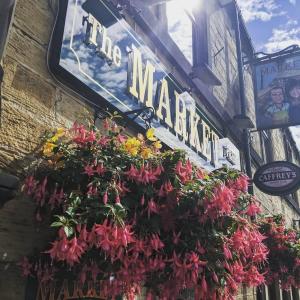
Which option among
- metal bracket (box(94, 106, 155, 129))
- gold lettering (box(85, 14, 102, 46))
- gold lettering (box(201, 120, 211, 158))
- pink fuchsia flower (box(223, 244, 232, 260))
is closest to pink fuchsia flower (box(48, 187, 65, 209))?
pink fuchsia flower (box(223, 244, 232, 260))

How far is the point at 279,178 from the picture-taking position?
9070mm

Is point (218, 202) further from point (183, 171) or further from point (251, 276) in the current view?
point (251, 276)

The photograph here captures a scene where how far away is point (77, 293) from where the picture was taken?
124 inches

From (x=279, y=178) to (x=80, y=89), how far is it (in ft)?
20.1

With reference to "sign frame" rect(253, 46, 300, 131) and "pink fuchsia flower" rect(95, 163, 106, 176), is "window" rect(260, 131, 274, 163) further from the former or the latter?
"pink fuchsia flower" rect(95, 163, 106, 176)

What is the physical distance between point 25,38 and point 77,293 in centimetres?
224

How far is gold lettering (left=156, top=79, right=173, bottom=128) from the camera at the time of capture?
230 inches

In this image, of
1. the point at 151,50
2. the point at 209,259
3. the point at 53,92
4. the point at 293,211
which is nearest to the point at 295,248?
the point at 151,50

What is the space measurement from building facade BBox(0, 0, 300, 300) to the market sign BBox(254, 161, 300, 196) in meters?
0.68

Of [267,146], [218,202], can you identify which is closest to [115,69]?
[218,202]

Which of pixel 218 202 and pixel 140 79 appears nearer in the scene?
pixel 218 202

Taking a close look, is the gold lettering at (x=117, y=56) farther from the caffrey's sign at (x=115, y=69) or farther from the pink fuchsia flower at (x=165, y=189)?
the pink fuchsia flower at (x=165, y=189)

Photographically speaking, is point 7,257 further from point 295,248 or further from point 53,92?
point 295,248

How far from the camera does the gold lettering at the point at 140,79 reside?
517 cm
